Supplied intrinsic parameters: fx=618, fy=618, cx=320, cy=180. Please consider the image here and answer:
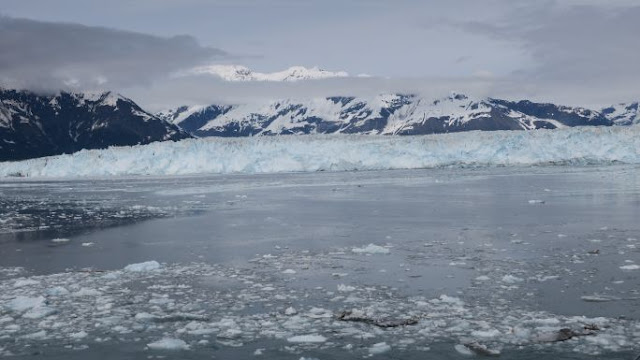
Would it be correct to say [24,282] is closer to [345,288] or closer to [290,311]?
[290,311]

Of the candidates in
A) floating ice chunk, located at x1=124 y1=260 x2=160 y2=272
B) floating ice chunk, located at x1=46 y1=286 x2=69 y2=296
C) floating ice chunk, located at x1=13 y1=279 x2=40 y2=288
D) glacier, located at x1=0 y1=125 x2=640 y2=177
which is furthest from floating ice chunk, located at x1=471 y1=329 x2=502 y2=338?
glacier, located at x1=0 y1=125 x2=640 y2=177

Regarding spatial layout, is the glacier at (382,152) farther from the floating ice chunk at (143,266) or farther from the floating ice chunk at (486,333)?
the floating ice chunk at (486,333)

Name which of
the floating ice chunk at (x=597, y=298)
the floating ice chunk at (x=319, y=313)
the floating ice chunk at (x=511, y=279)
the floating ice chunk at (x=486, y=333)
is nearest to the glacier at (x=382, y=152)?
the floating ice chunk at (x=511, y=279)

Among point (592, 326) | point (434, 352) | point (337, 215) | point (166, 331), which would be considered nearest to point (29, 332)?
point (166, 331)

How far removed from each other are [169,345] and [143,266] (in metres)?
4.31

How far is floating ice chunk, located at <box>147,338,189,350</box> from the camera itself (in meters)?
5.84

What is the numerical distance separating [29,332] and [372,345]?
3541 millimetres

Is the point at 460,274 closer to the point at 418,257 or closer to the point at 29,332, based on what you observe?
the point at 418,257

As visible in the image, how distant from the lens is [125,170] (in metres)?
60.2

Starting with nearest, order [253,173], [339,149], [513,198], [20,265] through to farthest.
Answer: [20,265] < [513,198] < [339,149] < [253,173]

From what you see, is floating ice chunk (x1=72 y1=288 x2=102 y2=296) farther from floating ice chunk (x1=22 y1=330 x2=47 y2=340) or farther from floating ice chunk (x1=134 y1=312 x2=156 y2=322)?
floating ice chunk (x1=22 y1=330 x2=47 y2=340)

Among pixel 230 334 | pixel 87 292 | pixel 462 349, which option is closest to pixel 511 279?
pixel 462 349

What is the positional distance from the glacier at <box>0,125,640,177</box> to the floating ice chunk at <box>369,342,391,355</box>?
48350 millimetres

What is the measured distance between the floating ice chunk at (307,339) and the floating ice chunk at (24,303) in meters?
3.39
